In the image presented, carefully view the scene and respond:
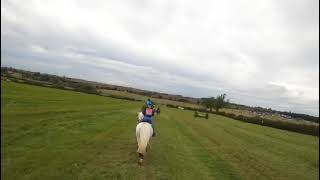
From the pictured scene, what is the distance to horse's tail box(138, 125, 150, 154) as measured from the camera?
13164 mm

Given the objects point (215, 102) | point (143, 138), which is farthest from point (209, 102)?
point (143, 138)

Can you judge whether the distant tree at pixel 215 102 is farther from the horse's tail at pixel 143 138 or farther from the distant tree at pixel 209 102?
the horse's tail at pixel 143 138

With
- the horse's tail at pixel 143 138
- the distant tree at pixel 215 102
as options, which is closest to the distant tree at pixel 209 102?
the distant tree at pixel 215 102

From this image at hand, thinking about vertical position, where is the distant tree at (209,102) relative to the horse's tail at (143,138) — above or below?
above

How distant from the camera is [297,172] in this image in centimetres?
1669

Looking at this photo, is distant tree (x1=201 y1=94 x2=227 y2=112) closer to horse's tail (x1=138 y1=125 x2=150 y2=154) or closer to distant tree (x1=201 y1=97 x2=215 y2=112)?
distant tree (x1=201 y1=97 x2=215 y2=112)

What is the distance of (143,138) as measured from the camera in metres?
13.4

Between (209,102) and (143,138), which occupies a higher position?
(209,102)

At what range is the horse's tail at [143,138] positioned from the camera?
43.2ft

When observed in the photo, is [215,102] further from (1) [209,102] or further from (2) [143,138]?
(2) [143,138]

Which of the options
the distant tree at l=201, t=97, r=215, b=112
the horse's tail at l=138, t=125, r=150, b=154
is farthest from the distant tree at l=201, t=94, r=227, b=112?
the horse's tail at l=138, t=125, r=150, b=154

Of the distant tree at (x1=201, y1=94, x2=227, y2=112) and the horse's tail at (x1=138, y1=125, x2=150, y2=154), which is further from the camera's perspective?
the distant tree at (x1=201, y1=94, x2=227, y2=112)

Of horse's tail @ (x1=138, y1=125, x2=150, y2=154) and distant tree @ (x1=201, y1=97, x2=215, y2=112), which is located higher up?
distant tree @ (x1=201, y1=97, x2=215, y2=112)

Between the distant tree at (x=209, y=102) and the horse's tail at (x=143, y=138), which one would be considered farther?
the distant tree at (x=209, y=102)
